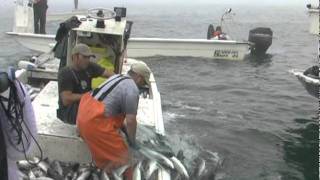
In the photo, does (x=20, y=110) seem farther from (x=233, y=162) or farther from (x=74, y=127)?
(x=233, y=162)

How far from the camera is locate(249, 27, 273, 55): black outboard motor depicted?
2558 centimetres

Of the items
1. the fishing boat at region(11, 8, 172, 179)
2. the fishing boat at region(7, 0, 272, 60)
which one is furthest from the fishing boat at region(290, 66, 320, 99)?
the fishing boat at region(7, 0, 272, 60)

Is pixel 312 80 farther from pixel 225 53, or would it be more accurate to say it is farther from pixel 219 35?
pixel 219 35

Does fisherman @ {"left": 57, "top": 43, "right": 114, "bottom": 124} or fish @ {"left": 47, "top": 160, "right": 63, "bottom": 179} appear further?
fisherman @ {"left": 57, "top": 43, "right": 114, "bottom": 124}

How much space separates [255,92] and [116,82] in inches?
486

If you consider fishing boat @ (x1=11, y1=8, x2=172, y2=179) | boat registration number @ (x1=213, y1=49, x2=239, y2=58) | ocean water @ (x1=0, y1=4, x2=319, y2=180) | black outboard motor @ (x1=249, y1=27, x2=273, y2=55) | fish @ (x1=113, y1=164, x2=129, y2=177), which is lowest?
ocean water @ (x1=0, y1=4, x2=319, y2=180)

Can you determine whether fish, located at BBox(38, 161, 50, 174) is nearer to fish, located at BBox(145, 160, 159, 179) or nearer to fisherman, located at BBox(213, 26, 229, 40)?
fish, located at BBox(145, 160, 159, 179)

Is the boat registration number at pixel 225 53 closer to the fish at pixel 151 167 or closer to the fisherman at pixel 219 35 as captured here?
the fisherman at pixel 219 35

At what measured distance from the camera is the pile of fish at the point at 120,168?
648 cm

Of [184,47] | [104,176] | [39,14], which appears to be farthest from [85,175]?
[39,14]

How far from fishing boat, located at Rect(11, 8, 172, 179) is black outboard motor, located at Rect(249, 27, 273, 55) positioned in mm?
15387

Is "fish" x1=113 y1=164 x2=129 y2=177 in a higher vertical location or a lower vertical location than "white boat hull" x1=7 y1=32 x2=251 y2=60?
higher

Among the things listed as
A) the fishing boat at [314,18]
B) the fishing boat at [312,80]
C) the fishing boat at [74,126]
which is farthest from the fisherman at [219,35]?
the fishing boat at [74,126]

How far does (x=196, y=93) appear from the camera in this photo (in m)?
17.4
